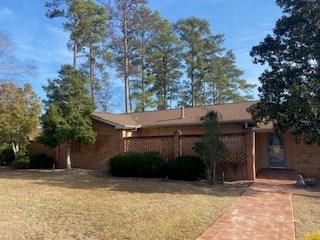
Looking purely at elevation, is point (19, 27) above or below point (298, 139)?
above

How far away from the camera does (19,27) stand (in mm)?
20141

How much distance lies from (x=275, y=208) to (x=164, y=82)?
2879 cm

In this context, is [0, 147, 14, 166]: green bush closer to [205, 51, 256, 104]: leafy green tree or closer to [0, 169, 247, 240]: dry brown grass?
[0, 169, 247, 240]: dry brown grass

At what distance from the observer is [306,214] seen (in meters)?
9.43

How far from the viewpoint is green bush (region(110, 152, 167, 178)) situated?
16125 mm

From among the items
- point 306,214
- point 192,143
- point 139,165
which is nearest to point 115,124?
point 139,165

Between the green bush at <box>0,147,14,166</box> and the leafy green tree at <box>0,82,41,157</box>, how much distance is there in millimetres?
1612

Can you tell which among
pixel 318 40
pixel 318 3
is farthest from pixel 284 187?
pixel 318 3

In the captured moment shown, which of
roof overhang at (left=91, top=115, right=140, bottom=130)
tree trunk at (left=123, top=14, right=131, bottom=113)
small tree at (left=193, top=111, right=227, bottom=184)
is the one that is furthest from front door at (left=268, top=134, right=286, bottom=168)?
tree trunk at (left=123, top=14, right=131, bottom=113)

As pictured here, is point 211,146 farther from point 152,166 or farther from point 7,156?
point 7,156

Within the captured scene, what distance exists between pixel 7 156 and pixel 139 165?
1288cm

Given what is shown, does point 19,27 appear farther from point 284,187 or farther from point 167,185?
point 284,187

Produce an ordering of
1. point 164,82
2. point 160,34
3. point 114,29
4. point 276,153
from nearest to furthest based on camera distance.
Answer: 1. point 276,153
2. point 114,29
3. point 160,34
4. point 164,82

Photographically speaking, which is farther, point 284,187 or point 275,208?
point 284,187
